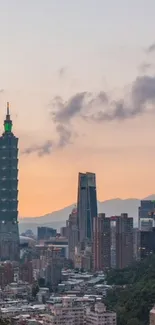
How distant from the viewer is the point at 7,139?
6056 centimetres

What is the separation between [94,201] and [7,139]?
33.8ft

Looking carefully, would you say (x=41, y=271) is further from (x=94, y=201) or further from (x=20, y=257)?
(x=94, y=201)

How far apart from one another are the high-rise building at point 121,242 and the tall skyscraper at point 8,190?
8.00 m

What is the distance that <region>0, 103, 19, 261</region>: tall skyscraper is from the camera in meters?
60.3

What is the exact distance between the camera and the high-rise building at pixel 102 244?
52750 mm

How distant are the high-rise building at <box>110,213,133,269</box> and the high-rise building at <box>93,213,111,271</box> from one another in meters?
0.37

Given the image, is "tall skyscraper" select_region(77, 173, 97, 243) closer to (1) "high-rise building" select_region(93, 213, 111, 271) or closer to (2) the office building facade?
(1) "high-rise building" select_region(93, 213, 111, 271)

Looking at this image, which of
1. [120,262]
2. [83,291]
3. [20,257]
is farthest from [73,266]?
[83,291]

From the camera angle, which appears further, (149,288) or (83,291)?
(83,291)

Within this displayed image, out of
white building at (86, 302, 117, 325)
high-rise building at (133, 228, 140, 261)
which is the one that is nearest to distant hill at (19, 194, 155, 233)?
high-rise building at (133, 228, 140, 261)

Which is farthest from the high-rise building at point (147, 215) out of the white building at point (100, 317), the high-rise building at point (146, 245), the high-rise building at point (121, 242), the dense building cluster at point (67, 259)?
the white building at point (100, 317)

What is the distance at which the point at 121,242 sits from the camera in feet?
177

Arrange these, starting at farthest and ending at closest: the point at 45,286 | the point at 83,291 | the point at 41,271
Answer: the point at 41,271 → the point at 45,286 → the point at 83,291

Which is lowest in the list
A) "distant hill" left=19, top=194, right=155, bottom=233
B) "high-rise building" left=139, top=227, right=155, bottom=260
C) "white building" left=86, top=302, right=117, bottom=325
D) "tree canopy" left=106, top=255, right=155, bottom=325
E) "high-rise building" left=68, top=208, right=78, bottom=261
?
"white building" left=86, top=302, right=117, bottom=325
